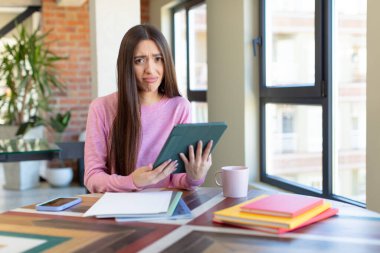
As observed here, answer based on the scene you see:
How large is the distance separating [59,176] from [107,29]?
7.97ft

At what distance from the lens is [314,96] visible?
123 inches

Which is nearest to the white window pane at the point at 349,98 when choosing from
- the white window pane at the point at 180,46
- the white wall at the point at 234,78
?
the white wall at the point at 234,78

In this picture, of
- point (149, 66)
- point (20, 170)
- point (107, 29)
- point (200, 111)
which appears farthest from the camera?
point (20, 170)

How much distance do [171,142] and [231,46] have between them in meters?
2.58

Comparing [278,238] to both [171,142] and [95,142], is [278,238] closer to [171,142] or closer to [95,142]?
[171,142]

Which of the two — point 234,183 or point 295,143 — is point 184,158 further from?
point 295,143

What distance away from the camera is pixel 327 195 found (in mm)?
3070

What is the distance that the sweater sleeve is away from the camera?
183 cm

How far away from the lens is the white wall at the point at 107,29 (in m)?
3.91

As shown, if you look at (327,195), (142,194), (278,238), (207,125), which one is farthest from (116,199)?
(327,195)

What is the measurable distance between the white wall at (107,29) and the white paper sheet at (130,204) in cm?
248

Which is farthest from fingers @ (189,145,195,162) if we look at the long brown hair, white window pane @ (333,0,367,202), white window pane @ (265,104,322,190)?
white window pane @ (265,104,322,190)

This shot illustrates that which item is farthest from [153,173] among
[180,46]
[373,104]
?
[180,46]

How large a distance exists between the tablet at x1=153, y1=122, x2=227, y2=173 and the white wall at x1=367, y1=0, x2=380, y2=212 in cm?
113
